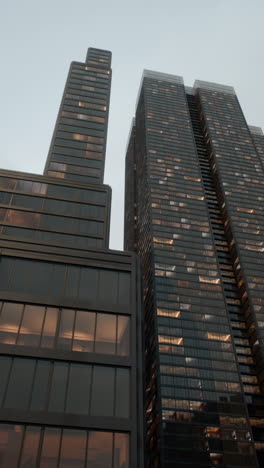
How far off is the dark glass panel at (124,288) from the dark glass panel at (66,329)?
160 inches

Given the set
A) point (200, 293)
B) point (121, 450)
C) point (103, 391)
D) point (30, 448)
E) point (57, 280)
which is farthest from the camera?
point (200, 293)

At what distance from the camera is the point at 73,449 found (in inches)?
910

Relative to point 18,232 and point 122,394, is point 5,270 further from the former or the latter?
point 18,232

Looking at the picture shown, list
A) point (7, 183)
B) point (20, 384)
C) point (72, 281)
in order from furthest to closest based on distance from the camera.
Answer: point (7, 183)
point (72, 281)
point (20, 384)

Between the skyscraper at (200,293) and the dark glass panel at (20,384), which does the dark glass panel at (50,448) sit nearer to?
the dark glass panel at (20,384)

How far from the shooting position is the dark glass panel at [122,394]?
25500 millimetres

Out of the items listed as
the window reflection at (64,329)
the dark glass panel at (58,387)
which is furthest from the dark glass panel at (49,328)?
the dark glass panel at (58,387)

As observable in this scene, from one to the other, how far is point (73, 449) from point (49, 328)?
27.2 feet

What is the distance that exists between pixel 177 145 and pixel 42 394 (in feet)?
566

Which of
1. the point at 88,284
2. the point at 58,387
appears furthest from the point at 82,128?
the point at 58,387

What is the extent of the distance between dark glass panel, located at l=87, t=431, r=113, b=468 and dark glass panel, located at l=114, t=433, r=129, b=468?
319 mm

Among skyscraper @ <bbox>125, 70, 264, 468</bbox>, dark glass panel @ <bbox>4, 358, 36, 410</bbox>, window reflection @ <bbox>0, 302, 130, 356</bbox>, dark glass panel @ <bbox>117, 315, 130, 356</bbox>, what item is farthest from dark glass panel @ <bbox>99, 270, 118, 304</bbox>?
skyscraper @ <bbox>125, 70, 264, 468</bbox>

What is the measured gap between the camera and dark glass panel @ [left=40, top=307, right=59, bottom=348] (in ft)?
90.8

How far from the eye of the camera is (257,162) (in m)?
190
